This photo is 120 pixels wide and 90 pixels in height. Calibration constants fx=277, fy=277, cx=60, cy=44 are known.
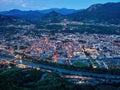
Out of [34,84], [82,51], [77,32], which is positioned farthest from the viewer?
[77,32]

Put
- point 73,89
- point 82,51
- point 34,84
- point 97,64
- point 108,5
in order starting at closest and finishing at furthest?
point 73,89, point 34,84, point 97,64, point 82,51, point 108,5

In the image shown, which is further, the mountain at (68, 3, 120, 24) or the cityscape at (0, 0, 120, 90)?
the mountain at (68, 3, 120, 24)

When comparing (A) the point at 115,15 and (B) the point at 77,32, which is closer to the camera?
(B) the point at 77,32

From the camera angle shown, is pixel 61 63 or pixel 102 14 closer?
pixel 61 63

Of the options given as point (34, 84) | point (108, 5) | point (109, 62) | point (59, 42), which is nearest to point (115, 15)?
point (108, 5)

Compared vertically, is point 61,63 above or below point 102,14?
below

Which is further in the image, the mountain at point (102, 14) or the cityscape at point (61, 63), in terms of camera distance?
the mountain at point (102, 14)

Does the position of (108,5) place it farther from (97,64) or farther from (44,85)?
(44,85)
